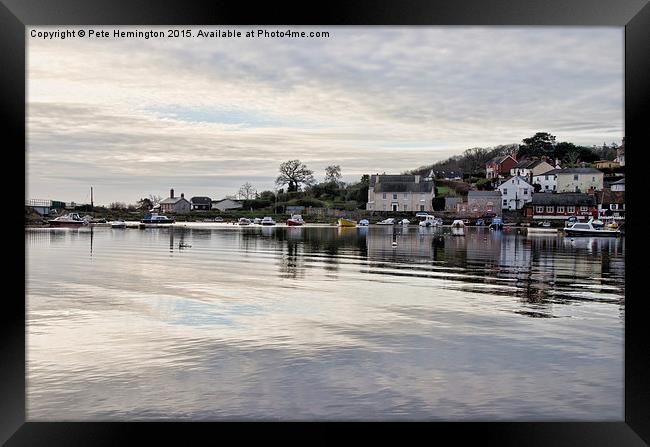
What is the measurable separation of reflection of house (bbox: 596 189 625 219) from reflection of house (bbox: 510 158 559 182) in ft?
35.5

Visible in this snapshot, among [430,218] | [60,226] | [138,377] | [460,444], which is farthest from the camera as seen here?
[430,218]

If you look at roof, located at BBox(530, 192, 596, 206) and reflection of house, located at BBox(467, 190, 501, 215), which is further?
reflection of house, located at BBox(467, 190, 501, 215)

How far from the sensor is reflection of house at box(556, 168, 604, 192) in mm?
85750

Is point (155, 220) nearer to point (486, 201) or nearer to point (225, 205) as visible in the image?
point (225, 205)

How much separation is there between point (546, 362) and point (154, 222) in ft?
269

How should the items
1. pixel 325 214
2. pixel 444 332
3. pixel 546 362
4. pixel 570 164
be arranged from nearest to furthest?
pixel 546 362, pixel 444 332, pixel 325 214, pixel 570 164

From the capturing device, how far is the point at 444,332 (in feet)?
34.7

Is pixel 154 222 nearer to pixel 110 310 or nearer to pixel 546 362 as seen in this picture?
pixel 110 310

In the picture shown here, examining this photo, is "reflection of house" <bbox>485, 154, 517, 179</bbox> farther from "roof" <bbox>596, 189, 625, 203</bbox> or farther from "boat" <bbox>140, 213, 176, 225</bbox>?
"boat" <bbox>140, 213, 176, 225</bbox>

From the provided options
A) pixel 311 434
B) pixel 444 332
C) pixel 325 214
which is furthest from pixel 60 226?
pixel 311 434

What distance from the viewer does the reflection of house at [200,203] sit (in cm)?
10775

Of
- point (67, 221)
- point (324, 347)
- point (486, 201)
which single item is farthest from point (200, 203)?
point (324, 347)

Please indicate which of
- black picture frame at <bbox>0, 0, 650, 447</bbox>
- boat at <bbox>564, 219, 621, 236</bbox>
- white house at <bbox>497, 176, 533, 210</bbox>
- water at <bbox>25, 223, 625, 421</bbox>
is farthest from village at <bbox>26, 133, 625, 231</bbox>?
black picture frame at <bbox>0, 0, 650, 447</bbox>

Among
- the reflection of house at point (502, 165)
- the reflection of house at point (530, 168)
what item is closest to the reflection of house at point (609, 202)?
the reflection of house at point (530, 168)
